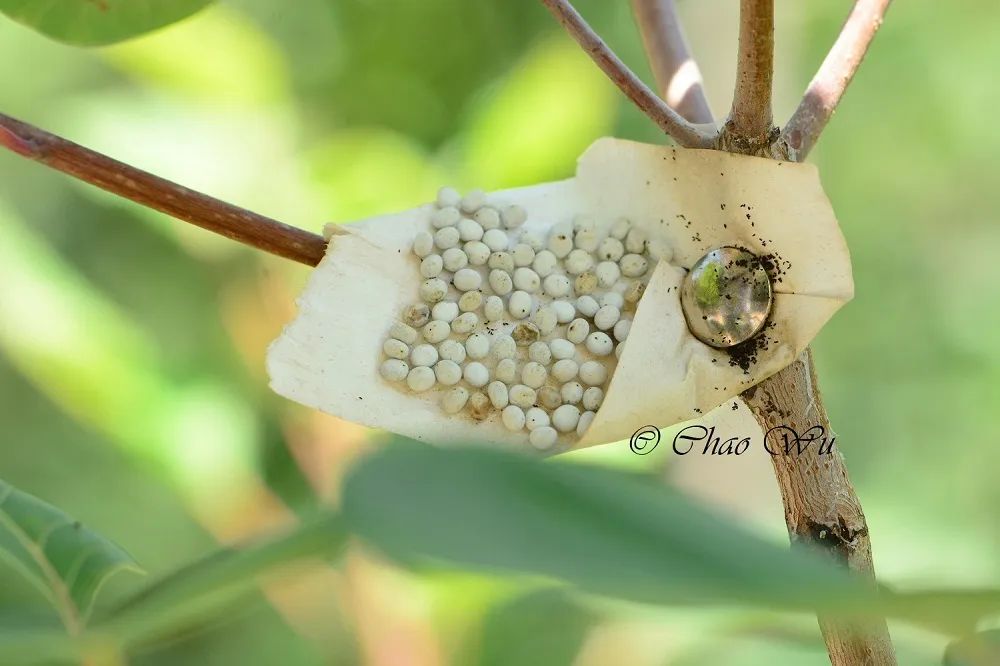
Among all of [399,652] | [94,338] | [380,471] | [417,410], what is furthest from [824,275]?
[94,338]

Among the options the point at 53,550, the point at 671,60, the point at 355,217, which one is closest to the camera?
the point at 53,550

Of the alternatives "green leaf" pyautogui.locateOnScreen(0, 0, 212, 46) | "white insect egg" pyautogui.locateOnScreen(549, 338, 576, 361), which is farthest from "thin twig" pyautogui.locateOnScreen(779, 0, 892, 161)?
"green leaf" pyautogui.locateOnScreen(0, 0, 212, 46)

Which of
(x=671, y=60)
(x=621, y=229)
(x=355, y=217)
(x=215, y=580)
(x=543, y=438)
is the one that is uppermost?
(x=355, y=217)

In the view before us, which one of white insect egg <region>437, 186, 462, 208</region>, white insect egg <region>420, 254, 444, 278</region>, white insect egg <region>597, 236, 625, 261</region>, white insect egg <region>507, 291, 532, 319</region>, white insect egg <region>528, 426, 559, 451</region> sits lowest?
white insect egg <region>528, 426, 559, 451</region>

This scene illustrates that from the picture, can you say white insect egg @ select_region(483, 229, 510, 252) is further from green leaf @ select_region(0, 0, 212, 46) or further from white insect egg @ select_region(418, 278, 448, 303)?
green leaf @ select_region(0, 0, 212, 46)

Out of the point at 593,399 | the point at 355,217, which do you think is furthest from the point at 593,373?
the point at 355,217

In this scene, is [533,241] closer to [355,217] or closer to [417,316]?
[417,316]

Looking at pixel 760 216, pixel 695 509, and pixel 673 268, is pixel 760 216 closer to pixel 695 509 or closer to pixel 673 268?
pixel 673 268

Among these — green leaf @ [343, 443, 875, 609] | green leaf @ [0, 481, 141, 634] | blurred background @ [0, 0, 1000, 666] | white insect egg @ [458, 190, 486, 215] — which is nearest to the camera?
green leaf @ [343, 443, 875, 609]
